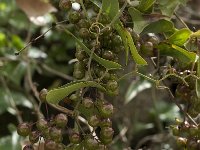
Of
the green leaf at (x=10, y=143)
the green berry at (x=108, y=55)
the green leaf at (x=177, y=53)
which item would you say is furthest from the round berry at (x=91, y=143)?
the green leaf at (x=10, y=143)

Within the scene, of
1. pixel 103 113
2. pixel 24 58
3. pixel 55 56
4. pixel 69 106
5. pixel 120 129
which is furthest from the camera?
pixel 55 56

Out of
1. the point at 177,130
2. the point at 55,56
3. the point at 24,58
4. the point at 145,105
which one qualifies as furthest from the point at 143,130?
the point at 177,130

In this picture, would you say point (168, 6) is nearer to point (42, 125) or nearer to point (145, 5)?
point (145, 5)

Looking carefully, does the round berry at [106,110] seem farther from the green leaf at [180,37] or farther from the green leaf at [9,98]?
the green leaf at [9,98]

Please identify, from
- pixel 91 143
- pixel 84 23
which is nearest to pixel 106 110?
pixel 91 143

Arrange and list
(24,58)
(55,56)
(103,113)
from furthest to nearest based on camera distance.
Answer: (55,56)
(24,58)
(103,113)

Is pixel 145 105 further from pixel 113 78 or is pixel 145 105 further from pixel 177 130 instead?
pixel 113 78

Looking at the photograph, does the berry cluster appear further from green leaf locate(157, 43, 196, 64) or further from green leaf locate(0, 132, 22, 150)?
green leaf locate(0, 132, 22, 150)
